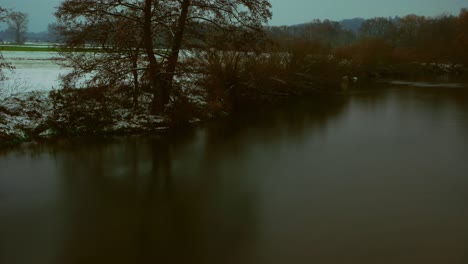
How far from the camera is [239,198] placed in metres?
10.5

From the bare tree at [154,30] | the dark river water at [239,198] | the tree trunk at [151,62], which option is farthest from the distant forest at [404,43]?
the dark river water at [239,198]

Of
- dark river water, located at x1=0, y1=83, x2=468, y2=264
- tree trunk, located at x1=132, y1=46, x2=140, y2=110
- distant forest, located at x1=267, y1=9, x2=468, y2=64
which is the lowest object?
dark river water, located at x1=0, y1=83, x2=468, y2=264

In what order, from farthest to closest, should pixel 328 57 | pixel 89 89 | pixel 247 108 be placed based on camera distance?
pixel 328 57
pixel 247 108
pixel 89 89

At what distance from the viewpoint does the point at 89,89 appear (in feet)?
58.2

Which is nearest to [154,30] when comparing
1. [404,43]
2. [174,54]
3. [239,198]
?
[174,54]

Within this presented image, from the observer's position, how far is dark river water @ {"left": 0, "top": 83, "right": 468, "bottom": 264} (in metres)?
7.70

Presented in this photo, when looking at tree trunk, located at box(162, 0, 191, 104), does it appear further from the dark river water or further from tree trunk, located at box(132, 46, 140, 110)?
the dark river water

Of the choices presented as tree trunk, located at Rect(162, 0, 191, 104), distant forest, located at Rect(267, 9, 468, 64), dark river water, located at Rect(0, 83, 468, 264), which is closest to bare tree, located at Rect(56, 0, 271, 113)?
tree trunk, located at Rect(162, 0, 191, 104)

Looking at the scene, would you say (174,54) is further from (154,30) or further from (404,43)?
(404,43)

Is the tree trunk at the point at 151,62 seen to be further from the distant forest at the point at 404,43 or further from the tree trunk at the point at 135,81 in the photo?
the distant forest at the point at 404,43

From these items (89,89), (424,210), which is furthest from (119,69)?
(424,210)

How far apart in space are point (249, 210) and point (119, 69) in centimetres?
1135

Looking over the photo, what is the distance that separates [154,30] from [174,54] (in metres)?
1.35

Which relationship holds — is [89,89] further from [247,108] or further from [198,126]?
[247,108]
